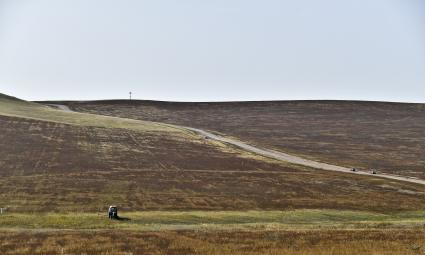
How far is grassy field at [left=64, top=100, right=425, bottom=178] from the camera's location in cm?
11068

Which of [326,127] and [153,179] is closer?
[153,179]

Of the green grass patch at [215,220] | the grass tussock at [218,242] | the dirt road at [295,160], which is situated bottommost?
the dirt road at [295,160]

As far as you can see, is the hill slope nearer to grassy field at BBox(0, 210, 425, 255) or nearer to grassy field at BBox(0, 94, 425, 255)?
grassy field at BBox(0, 94, 425, 255)

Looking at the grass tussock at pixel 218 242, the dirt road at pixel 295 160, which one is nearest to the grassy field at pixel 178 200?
the grass tussock at pixel 218 242

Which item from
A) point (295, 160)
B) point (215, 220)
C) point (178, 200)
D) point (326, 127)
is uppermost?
point (326, 127)

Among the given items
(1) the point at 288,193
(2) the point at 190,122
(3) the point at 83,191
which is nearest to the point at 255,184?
(1) the point at 288,193

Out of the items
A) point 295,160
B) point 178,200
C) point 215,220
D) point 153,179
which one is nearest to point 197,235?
point 215,220

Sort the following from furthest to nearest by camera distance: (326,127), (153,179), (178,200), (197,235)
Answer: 1. (326,127)
2. (153,179)
3. (178,200)
4. (197,235)

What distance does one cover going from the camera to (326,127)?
158250 millimetres

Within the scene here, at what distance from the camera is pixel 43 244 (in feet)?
102

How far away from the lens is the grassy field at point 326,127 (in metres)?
111

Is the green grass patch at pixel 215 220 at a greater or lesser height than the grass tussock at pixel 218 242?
lesser

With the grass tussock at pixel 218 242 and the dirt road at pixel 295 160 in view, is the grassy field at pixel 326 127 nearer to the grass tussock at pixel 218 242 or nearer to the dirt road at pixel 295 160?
the dirt road at pixel 295 160

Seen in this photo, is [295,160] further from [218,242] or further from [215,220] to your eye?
[218,242]
